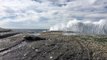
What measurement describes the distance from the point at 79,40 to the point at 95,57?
181 cm

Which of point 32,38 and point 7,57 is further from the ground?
point 32,38

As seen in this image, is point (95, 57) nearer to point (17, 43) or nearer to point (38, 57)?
point (38, 57)

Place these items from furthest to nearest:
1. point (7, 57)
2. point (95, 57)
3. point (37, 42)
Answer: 1. point (37, 42)
2. point (7, 57)
3. point (95, 57)

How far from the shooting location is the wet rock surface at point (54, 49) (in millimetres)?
7578

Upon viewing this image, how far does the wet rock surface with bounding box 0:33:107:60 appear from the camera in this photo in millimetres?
7578

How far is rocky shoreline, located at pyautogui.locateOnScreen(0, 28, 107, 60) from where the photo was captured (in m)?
7.58

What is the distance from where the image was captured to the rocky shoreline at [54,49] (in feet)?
24.9

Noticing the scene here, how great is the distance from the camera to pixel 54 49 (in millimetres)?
8086

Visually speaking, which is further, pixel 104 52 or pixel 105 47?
pixel 105 47

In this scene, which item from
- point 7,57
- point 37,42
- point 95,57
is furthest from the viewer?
point 37,42

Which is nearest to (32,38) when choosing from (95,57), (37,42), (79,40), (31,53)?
(37,42)

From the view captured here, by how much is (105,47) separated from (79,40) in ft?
4.24

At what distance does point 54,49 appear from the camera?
26.5 ft

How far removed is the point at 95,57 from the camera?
292 inches
